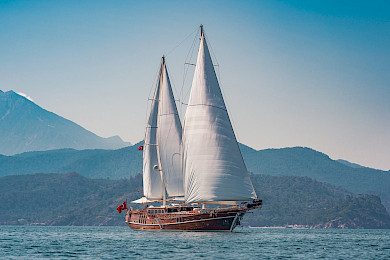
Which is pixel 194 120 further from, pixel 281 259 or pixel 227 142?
pixel 281 259

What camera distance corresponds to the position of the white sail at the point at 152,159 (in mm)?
110125

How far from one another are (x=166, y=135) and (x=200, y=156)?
446 inches

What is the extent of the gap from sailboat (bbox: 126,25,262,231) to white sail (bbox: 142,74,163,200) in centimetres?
18

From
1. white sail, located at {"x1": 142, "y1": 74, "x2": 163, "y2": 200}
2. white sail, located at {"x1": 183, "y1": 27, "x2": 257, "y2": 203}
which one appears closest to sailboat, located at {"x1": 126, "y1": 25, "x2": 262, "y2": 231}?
white sail, located at {"x1": 183, "y1": 27, "x2": 257, "y2": 203}

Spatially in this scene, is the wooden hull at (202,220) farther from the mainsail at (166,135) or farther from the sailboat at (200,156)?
Answer: the mainsail at (166,135)

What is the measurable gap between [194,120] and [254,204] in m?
17.5

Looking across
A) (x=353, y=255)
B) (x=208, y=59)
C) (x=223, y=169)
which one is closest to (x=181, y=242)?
(x=223, y=169)

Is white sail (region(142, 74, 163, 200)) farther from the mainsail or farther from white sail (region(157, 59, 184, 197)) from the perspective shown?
white sail (region(157, 59, 184, 197))

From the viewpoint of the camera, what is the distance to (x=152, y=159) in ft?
370

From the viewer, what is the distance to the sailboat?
97250 mm

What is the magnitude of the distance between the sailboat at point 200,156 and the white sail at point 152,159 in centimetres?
18

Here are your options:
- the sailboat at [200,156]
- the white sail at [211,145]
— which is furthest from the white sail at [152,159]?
the white sail at [211,145]

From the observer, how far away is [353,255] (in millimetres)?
76375

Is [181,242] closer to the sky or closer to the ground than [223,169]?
closer to the ground
